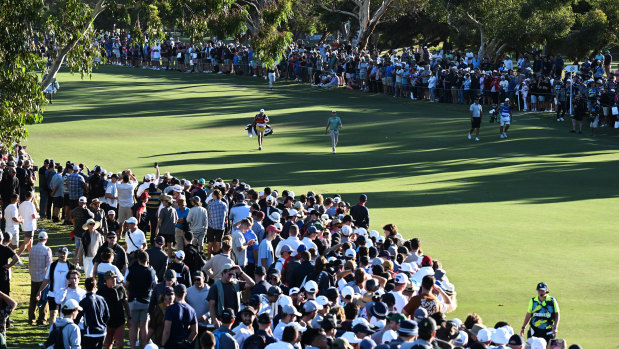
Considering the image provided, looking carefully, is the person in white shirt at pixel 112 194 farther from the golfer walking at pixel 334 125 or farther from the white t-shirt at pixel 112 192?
the golfer walking at pixel 334 125

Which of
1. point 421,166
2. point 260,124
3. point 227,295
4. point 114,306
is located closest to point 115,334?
point 114,306

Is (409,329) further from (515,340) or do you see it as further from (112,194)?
(112,194)

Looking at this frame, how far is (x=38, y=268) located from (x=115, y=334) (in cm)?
244

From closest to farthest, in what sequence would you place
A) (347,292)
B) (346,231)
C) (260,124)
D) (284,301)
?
(284,301) < (347,292) < (346,231) < (260,124)

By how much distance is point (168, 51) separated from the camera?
5997 centimetres

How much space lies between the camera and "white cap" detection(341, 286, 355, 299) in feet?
37.4

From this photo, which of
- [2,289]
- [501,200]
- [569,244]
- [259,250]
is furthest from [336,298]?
[501,200]

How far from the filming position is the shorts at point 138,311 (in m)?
12.9

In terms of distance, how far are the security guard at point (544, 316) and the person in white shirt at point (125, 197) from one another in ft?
34.0

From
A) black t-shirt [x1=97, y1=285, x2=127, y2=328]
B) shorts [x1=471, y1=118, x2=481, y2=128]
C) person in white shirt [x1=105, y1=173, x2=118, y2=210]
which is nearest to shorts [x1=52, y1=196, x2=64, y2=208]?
person in white shirt [x1=105, y1=173, x2=118, y2=210]

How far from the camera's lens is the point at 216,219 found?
1828cm

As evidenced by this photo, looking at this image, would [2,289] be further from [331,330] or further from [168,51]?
Answer: [168,51]

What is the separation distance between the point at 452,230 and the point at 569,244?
108 inches

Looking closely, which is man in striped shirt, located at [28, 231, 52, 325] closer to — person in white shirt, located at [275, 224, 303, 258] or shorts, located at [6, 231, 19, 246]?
person in white shirt, located at [275, 224, 303, 258]
